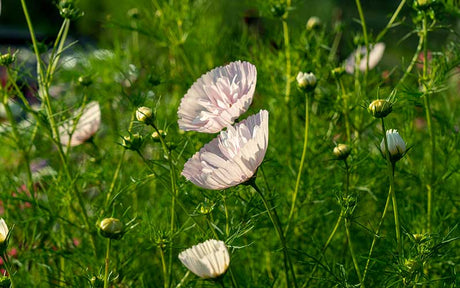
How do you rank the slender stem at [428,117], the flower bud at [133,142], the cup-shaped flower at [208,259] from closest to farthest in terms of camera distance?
the cup-shaped flower at [208,259] → the flower bud at [133,142] → the slender stem at [428,117]

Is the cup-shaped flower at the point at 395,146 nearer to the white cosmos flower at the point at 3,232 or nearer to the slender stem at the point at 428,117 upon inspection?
the slender stem at the point at 428,117

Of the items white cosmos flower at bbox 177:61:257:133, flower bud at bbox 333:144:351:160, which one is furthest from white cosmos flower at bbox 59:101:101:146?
flower bud at bbox 333:144:351:160

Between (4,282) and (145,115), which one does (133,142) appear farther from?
(4,282)

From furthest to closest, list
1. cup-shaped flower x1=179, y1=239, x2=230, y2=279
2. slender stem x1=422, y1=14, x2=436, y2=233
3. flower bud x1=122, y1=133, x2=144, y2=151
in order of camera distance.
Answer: slender stem x1=422, y1=14, x2=436, y2=233 → flower bud x1=122, y1=133, x2=144, y2=151 → cup-shaped flower x1=179, y1=239, x2=230, y2=279

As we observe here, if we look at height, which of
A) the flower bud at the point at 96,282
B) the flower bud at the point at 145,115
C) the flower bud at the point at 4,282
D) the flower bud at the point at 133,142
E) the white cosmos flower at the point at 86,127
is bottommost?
the white cosmos flower at the point at 86,127

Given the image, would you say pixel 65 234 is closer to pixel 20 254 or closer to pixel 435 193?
pixel 20 254

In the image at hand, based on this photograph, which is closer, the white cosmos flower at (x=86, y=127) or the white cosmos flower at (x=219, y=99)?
the white cosmos flower at (x=219, y=99)

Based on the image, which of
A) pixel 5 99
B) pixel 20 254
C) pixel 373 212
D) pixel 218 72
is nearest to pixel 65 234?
pixel 20 254

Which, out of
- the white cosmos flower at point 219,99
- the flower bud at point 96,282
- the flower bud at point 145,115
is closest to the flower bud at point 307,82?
the white cosmos flower at point 219,99

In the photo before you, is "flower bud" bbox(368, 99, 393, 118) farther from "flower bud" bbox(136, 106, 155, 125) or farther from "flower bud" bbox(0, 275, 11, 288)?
"flower bud" bbox(0, 275, 11, 288)
